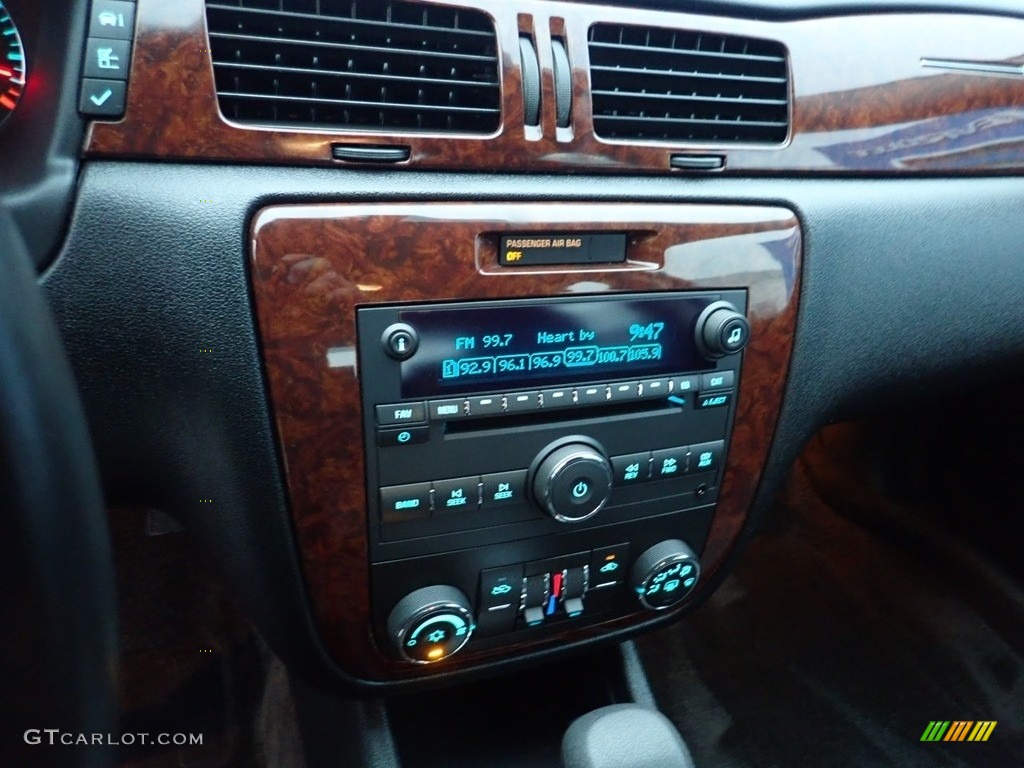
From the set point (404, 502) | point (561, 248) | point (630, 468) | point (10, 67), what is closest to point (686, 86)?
point (561, 248)

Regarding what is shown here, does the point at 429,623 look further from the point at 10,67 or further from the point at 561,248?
the point at 10,67

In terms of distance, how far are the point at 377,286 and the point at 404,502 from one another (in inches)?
9.4

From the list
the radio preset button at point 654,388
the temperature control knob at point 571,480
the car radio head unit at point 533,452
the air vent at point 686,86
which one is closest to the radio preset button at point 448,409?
the car radio head unit at point 533,452

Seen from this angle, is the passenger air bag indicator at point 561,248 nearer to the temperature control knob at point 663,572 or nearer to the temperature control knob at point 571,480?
the temperature control knob at point 571,480

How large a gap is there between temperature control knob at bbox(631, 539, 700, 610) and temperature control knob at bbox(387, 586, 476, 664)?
23 centimetres

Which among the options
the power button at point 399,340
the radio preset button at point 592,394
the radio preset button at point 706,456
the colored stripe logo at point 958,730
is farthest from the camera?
the colored stripe logo at point 958,730

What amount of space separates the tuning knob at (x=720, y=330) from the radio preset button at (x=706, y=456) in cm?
13

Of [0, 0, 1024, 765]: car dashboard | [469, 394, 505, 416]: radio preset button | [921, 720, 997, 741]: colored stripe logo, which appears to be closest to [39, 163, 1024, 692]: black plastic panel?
[0, 0, 1024, 765]: car dashboard

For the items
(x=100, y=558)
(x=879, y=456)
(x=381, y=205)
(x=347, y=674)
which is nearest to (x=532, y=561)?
(x=347, y=674)

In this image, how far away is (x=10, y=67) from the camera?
0.72m

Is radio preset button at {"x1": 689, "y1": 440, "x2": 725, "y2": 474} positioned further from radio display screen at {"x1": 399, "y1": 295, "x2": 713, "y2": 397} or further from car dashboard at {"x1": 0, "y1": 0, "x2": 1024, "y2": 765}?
radio display screen at {"x1": 399, "y1": 295, "x2": 713, "y2": 397}

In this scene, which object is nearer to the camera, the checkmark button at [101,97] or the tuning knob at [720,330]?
the checkmark button at [101,97]

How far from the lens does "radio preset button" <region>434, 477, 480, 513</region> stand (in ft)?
2.95

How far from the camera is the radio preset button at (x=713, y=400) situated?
1.00 metres
